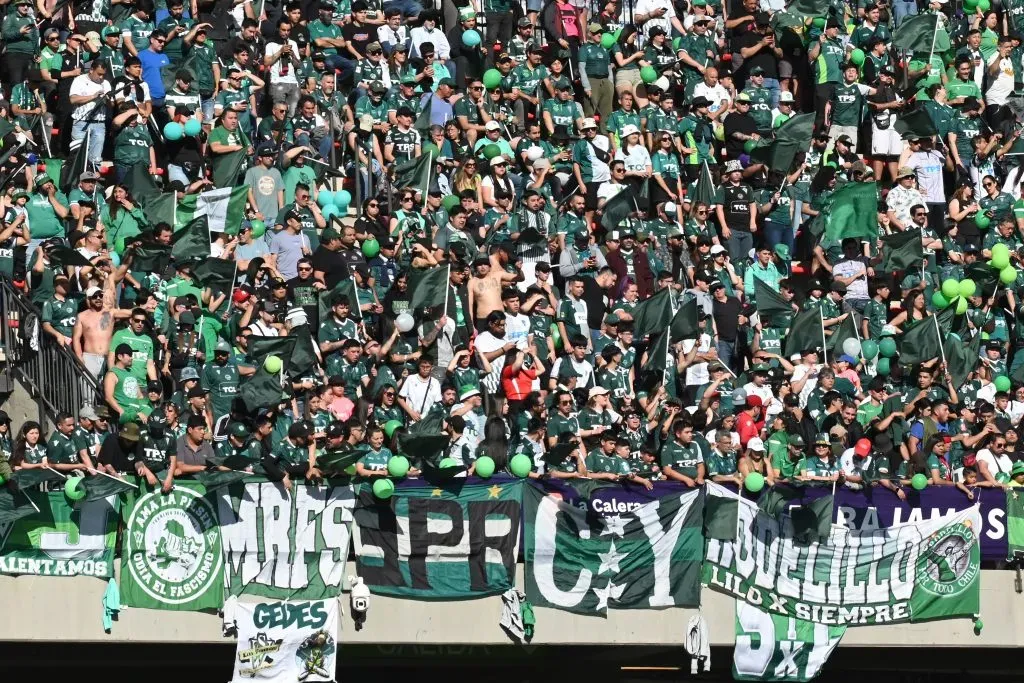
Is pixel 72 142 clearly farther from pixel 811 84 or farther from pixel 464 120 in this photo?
pixel 811 84

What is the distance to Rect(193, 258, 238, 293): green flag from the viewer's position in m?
21.9

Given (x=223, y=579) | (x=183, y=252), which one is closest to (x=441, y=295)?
(x=183, y=252)

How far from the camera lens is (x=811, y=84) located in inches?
1057

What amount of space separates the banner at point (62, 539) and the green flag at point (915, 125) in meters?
11.8

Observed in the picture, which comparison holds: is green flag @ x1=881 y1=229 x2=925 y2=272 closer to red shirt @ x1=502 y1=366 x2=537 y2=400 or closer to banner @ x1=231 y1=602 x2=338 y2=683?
red shirt @ x1=502 y1=366 x2=537 y2=400

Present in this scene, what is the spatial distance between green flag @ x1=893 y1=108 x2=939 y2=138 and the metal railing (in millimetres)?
10941

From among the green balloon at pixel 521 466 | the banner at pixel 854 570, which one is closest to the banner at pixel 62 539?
the green balloon at pixel 521 466

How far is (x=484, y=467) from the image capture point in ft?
63.8

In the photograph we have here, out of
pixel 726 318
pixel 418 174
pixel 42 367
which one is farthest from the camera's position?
pixel 418 174

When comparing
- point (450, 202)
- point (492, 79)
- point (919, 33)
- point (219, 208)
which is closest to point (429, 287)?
point (450, 202)

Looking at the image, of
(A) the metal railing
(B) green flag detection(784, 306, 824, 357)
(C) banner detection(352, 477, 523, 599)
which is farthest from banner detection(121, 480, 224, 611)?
(B) green flag detection(784, 306, 824, 357)

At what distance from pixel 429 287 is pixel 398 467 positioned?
3.05 metres

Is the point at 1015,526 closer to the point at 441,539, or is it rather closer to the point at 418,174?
the point at 441,539

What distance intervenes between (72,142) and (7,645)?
5.84 metres
